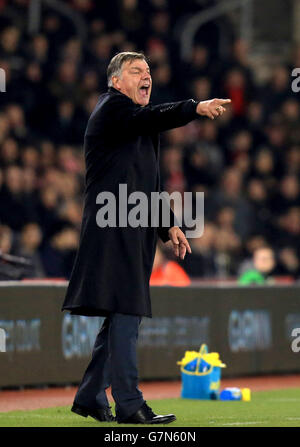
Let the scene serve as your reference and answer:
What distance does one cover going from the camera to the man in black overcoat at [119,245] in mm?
→ 7699

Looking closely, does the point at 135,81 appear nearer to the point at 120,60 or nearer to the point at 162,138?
the point at 120,60

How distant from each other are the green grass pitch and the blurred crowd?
12.5ft

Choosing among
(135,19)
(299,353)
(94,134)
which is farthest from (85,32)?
(94,134)

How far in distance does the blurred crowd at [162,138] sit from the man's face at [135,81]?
5.53 m

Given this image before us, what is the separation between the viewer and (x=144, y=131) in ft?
25.2

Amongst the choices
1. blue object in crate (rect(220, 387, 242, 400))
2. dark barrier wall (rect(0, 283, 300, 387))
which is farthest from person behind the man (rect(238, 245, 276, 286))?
→ blue object in crate (rect(220, 387, 242, 400))

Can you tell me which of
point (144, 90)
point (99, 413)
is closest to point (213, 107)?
point (144, 90)

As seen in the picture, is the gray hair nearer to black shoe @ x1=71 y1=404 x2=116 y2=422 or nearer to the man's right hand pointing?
the man's right hand pointing

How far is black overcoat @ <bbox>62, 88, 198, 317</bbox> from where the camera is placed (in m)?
7.70

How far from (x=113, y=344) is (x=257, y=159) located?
11817 mm

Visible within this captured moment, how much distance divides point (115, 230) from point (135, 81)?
960 mm

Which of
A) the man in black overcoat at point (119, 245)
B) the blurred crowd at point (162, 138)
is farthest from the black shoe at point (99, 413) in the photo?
the blurred crowd at point (162, 138)

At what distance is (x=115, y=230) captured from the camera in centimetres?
778

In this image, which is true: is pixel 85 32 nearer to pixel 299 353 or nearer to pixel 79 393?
pixel 299 353
